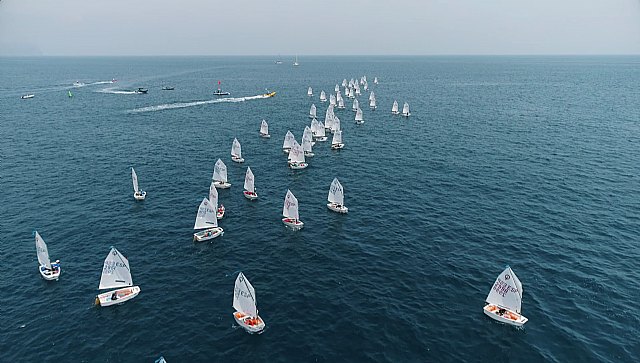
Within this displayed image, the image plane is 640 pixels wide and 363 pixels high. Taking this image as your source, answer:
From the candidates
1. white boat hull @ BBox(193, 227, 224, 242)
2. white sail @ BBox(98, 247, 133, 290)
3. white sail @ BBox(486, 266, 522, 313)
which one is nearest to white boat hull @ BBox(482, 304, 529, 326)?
white sail @ BBox(486, 266, 522, 313)

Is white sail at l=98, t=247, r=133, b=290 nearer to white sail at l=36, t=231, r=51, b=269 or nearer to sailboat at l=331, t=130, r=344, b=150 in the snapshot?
white sail at l=36, t=231, r=51, b=269

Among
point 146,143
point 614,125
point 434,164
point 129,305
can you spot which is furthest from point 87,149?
point 614,125

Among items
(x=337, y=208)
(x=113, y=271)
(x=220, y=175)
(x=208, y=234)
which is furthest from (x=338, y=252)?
(x=220, y=175)

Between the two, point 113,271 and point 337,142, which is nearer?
point 113,271

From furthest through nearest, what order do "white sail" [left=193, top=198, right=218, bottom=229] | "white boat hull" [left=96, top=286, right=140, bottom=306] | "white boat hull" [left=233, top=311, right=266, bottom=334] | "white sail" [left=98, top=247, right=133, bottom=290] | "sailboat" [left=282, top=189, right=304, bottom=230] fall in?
"sailboat" [left=282, top=189, right=304, bottom=230]
"white sail" [left=193, top=198, right=218, bottom=229]
"white sail" [left=98, top=247, right=133, bottom=290]
"white boat hull" [left=96, top=286, right=140, bottom=306]
"white boat hull" [left=233, top=311, right=266, bottom=334]

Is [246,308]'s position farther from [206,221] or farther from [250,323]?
[206,221]
